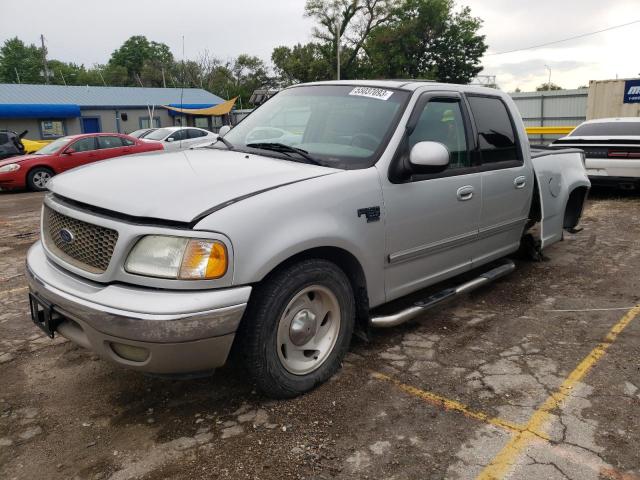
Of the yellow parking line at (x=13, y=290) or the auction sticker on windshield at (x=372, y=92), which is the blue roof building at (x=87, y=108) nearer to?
the yellow parking line at (x=13, y=290)

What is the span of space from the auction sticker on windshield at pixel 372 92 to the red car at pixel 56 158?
10.2 meters

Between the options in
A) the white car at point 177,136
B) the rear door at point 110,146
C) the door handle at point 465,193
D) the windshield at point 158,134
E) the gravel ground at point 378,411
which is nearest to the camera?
the gravel ground at point 378,411

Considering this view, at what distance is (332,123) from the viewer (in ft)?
12.1

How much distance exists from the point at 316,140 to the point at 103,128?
3549cm

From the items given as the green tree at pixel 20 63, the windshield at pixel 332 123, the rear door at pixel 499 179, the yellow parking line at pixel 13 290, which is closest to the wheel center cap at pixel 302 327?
the windshield at pixel 332 123

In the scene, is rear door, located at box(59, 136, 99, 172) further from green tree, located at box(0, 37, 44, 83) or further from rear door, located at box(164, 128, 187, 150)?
green tree, located at box(0, 37, 44, 83)

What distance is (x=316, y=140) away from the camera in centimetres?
360

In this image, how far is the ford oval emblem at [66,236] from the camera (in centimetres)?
284

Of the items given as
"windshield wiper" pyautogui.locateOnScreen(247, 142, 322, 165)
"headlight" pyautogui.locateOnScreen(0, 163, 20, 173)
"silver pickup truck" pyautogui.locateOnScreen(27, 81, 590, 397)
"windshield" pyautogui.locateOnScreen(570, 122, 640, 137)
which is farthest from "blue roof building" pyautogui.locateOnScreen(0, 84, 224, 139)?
"silver pickup truck" pyautogui.locateOnScreen(27, 81, 590, 397)

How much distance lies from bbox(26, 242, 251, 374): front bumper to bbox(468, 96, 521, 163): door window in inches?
99.4

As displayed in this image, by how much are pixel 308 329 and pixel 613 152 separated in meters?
8.40

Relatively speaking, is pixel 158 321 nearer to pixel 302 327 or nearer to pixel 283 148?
→ pixel 302 327

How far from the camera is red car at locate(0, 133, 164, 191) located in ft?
43.4

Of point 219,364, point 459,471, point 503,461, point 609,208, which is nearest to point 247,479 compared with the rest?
point 219,364
